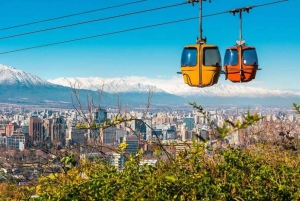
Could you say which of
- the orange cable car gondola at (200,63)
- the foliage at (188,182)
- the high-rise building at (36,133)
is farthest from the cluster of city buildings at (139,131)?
the orange cable car gondola at (200,63)

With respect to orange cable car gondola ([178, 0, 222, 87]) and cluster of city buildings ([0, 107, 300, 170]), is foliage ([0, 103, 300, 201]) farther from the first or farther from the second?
orange cable car gondola ([178, 0, 222, 87])

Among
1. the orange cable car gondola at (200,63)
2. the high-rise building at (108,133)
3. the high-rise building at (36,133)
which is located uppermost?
the orange cable car gondola at (200,63)

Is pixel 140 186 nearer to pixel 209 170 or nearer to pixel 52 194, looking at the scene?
pixel 52 194

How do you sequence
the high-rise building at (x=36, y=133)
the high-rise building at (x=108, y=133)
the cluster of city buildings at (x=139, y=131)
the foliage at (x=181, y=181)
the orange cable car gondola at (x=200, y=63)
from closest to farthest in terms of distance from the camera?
1. the foliage at (x=181, y=181)
2. the cluster of city buildings at (x=139, y=131)
3. the high-rise building at (x=108, y=133)
4. the high-rise building at (x=36, y=133)
5. the orange cable car gondola at (x=200, y=63)

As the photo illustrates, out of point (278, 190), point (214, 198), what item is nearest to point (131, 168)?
point (214, 198)

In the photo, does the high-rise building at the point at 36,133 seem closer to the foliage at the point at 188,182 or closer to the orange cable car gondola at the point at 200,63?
the orange cable car gondola at the point at 200,63
